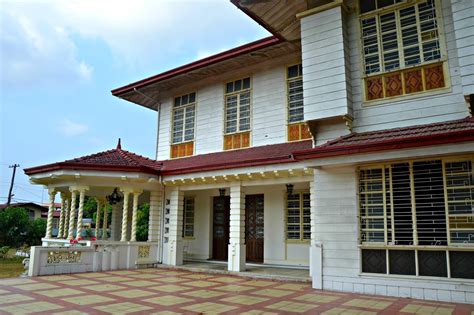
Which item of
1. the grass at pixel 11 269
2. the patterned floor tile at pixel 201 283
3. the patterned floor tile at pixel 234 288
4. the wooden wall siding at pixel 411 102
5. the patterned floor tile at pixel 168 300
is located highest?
the wooden wall siding at pixel 411 102

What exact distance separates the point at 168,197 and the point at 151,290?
4.78m

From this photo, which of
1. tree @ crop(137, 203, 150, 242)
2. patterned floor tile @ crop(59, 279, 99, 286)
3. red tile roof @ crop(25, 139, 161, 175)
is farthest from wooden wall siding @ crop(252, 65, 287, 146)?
tree @ crop(137, 203, 150, 242)

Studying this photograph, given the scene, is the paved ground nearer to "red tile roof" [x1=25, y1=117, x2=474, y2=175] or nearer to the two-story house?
the two-story house

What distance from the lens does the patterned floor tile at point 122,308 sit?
573cm

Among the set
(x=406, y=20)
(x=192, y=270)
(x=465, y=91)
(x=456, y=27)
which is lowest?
(x=192, y=270)

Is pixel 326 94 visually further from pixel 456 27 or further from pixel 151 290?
pixel 151 290

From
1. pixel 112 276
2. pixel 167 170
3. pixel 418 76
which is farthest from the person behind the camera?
pixel 167 170

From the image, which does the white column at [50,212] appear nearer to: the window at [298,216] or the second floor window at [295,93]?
the window at [298,216]

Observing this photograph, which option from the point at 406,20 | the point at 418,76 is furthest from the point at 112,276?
the point at 406,20

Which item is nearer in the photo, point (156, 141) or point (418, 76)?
point (418, 76)

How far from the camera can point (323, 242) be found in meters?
7.75

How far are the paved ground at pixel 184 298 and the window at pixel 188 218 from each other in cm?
441

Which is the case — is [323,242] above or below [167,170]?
below

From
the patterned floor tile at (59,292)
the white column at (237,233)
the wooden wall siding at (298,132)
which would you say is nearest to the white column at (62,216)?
the patterned floor tile at (59,292)
